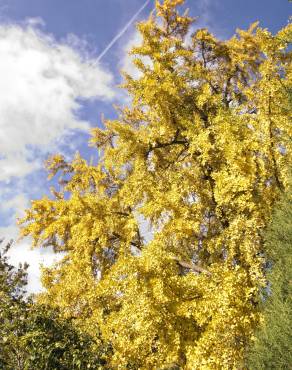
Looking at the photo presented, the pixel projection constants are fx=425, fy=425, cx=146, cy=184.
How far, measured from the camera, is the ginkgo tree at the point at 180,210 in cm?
1338

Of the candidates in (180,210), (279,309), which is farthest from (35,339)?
(180,210)

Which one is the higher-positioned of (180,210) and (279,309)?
(180,210)

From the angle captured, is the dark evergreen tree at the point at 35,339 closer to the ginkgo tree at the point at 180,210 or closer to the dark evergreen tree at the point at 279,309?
the ginkgo tree at the point at 180,210

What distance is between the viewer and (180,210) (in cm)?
1698

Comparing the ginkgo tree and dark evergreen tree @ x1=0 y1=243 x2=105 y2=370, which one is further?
the ginkgo tree

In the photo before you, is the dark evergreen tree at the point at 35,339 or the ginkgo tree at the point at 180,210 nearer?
the dark evergreen tree at the point at 35,339

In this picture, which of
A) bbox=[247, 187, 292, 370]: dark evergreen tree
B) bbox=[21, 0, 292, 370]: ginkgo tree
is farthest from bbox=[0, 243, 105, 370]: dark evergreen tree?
bbox=[247, 187, 292, 370]: dark evergreen tree

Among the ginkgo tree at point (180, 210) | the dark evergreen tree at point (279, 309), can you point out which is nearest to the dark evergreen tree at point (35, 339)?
the ginkgo tree at point (180, 210)

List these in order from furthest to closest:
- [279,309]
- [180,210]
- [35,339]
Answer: [180,210]
[279,309]
[35,339]

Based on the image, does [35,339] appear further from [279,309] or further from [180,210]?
[180,210]

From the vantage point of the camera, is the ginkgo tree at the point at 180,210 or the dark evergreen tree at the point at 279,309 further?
the ginkgo tree at the point at 180,210

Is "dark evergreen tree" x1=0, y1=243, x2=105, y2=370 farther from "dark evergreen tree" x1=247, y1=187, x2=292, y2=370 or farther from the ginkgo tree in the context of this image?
"dark evergreen tree" x1=247, y1=187, x2=292, y2=370

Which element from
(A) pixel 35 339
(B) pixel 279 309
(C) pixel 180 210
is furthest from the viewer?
(C) pixel 180 210

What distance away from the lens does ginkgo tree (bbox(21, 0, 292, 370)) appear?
13383mm
